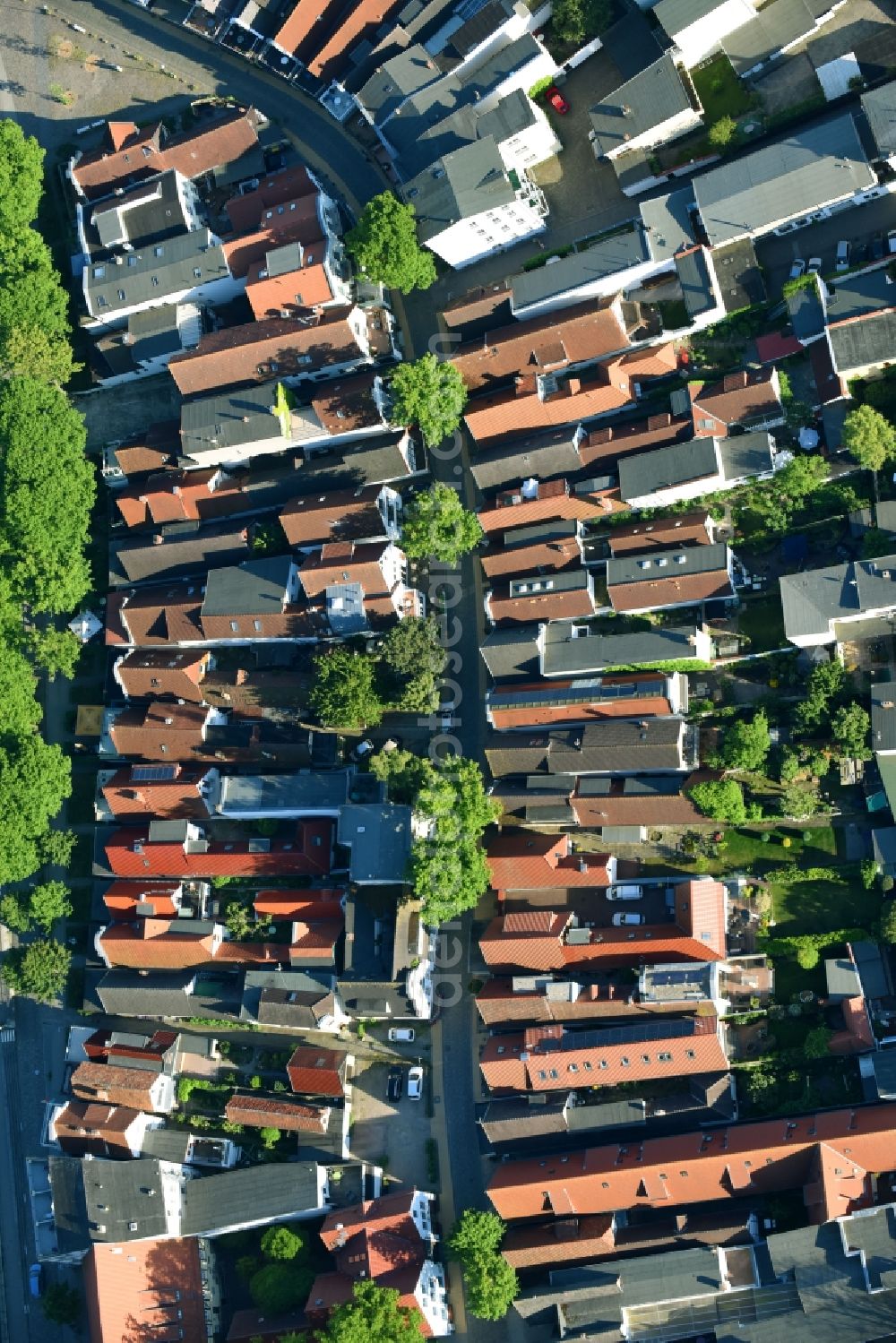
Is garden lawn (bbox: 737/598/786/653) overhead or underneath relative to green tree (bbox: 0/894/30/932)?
overhead

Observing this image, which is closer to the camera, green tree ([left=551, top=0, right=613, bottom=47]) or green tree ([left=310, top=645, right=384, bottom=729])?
green tree ([left=551, top=0, right=613, bottom=47])

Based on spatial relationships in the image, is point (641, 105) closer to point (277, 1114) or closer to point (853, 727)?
point (853, 727)

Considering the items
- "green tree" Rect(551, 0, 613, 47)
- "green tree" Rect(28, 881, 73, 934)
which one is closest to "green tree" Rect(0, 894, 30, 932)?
"green tree" Rect(28, 881, 73, 934)

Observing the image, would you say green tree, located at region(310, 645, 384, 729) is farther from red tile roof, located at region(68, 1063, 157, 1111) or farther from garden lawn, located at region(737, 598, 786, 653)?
red tile roof, located at region(68, 1063, 157, 1111)

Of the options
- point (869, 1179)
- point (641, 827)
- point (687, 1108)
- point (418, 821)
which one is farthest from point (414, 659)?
point (869, 1179)

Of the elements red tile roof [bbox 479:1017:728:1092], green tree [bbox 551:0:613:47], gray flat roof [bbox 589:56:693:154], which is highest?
green tree [bbox 551:0:613:47]

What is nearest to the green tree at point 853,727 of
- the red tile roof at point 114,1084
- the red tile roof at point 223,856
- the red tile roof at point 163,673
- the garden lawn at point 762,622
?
the garden lawn at point 762,622

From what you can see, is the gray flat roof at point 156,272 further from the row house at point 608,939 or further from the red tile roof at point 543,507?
the row house at point 608,939
